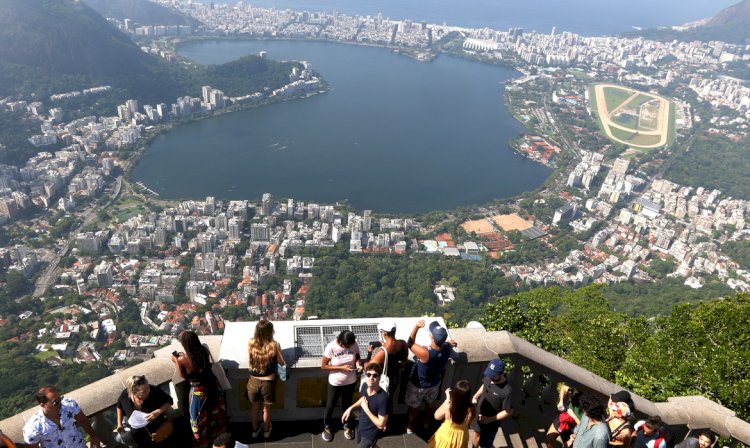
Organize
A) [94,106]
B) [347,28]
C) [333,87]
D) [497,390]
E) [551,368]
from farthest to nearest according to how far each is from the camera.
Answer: [347,28], [333,87], [94,106], [551,368], [497,390]

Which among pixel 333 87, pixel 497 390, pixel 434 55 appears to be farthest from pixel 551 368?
pixel 434 55

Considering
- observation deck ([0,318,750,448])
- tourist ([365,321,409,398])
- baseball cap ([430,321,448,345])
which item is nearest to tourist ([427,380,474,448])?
baseball cap ([430,321,448,345])

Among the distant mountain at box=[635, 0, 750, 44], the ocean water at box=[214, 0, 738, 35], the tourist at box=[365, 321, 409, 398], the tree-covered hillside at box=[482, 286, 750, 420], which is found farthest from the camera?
the ocean water at box=[214, 0, 738, 35]

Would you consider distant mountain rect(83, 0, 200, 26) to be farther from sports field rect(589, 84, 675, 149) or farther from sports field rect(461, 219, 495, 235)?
sports field rect(461, 219, 495, 235)

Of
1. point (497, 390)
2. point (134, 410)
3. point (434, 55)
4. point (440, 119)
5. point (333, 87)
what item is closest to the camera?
point (134, 410)

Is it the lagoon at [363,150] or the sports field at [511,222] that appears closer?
the sports field at [511,222]

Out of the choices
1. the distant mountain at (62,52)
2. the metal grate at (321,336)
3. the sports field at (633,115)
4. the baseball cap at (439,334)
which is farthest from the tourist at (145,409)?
the distant mountain at (62,52)

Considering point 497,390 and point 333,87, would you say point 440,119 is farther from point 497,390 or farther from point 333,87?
point 497,390

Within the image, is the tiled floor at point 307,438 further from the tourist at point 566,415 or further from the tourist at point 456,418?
the tourist at point 566,415
